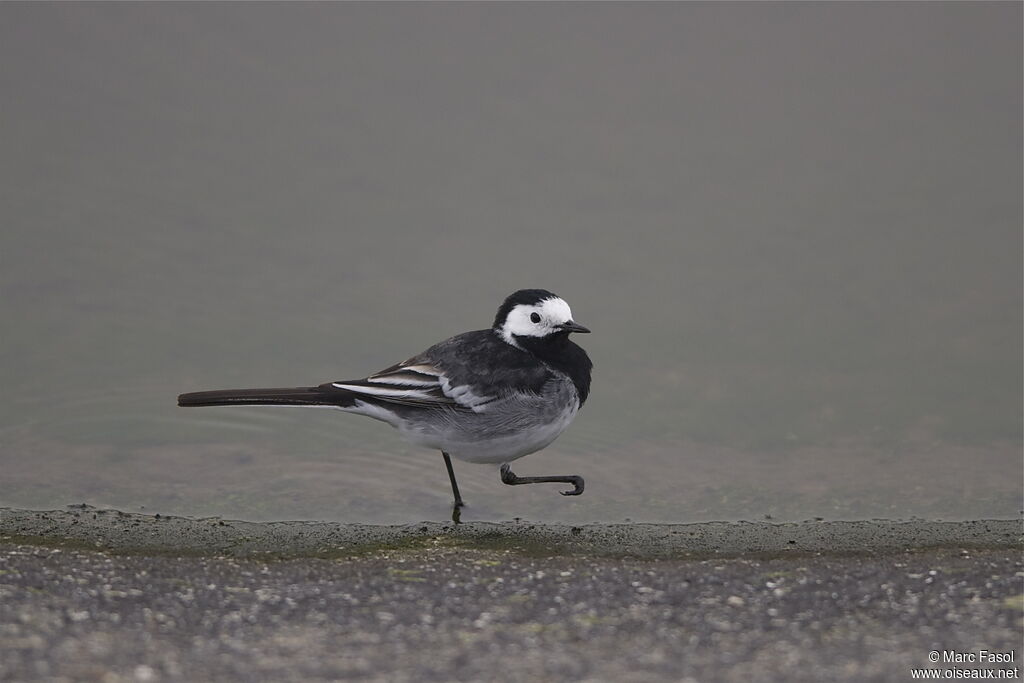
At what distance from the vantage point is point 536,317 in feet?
26.9

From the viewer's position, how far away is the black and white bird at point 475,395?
7930 mm

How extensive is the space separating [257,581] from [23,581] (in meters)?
1.05

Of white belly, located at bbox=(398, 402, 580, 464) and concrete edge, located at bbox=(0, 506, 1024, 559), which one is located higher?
white belly, located at bbox=(398, 402, 580, 464)

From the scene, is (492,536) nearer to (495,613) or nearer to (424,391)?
(424,391)

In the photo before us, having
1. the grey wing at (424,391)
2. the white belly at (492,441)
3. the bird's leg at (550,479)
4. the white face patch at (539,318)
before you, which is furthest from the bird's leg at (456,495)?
the white face patch at (539,318)

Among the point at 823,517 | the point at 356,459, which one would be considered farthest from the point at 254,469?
the point at 823,517

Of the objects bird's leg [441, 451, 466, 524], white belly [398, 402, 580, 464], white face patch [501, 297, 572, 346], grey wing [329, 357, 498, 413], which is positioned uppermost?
white face patch [501, 297, 572, 346]

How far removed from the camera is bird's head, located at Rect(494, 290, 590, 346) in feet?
26.7

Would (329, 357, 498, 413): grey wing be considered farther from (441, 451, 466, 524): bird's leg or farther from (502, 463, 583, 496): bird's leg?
(502, 463, 583, 496): bird's leg

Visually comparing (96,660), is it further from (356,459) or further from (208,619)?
(356,459)

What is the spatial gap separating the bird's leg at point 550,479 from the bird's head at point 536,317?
34.3 inches

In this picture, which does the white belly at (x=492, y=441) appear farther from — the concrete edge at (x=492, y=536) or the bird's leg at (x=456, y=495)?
the concrete edge at (x=492, y=536)

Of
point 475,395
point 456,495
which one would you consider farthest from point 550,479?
point 475,395

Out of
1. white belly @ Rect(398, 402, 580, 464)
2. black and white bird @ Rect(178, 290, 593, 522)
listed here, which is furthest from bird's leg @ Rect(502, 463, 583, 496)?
white belly @ Rect(398, 402, 580, 464)
